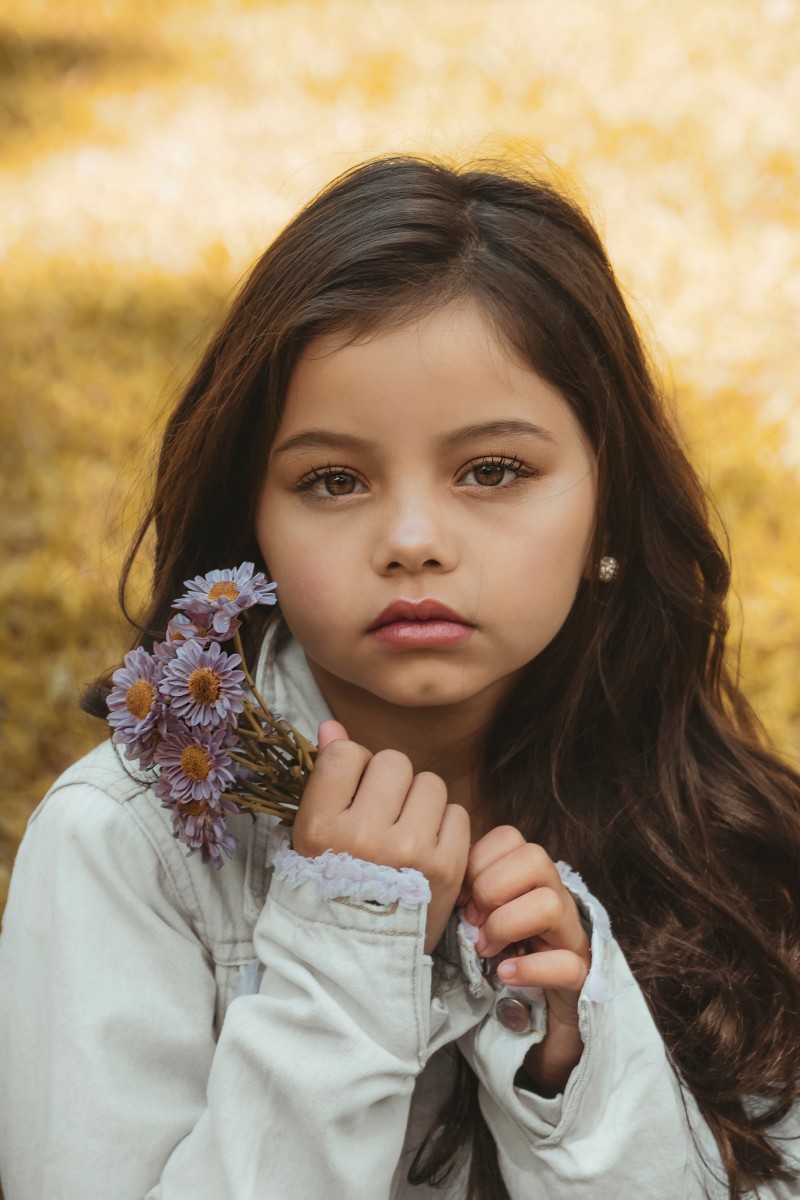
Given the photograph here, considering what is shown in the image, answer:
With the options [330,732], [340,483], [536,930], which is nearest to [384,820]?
[330,732]

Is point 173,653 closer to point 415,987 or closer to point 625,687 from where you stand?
point 415,987

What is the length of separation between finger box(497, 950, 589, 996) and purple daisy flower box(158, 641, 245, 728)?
0.53 meters

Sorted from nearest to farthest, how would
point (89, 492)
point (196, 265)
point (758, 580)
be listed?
point (758, 580), point (89, 492), point (196, 265)

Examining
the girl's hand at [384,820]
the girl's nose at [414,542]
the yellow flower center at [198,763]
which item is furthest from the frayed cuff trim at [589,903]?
the yellow flower center at [198,763]

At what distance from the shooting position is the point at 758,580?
3.83m

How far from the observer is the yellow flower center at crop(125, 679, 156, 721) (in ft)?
5.09

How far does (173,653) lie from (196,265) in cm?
416

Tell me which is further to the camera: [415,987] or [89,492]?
[89,492]

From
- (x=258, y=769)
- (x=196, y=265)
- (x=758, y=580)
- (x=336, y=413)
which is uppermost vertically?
(x=196, y=265)

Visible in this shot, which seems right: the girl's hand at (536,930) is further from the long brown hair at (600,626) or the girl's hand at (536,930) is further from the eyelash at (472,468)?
the eyelash at (472,468)

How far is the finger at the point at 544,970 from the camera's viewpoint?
176cm

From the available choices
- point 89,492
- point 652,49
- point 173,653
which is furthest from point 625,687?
point 652,49

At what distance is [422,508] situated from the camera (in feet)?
5.77

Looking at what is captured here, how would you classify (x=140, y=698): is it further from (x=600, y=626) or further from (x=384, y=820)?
(x=600, y=626)
